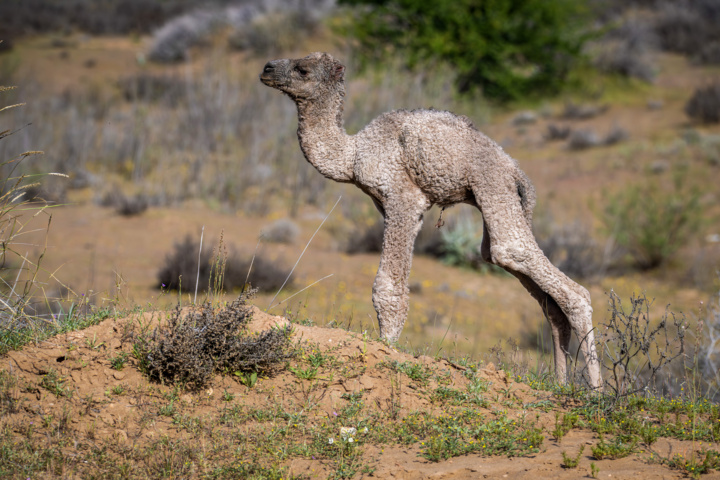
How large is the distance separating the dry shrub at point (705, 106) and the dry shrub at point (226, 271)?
48.6 feet

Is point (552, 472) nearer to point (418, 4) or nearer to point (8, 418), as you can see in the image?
point (8, 418)

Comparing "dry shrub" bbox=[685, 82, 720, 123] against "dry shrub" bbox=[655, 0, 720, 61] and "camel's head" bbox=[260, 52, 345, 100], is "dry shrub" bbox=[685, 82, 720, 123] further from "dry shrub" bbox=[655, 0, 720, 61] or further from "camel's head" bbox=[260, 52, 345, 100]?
"camel's head" bbox=[260, 52, 345, 100]

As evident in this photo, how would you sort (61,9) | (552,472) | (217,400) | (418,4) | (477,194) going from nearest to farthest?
(552,472)
(217,400)
(477,194)
(418,4)
(61,9)

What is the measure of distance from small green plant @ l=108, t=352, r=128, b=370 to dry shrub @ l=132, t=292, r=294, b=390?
96mm

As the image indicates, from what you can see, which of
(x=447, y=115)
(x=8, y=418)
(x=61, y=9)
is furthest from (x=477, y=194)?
(x=61, y=9)

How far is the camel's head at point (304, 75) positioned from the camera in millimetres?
Result: 5301

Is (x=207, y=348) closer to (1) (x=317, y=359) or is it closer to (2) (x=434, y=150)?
(1) (x=317, y=359)

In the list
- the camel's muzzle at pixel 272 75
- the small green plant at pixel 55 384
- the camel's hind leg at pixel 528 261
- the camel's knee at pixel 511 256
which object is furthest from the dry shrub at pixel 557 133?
the small green plant at pixel 55 384

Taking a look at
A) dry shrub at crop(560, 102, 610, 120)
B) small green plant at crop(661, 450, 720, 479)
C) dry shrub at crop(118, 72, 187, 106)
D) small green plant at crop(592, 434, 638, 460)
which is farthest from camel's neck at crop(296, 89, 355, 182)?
dry shrub at crop(560, 102, 610, 120)

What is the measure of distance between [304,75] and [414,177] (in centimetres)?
117

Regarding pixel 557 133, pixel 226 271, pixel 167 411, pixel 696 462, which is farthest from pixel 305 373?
pixel 557 133

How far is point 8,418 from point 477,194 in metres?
3.52

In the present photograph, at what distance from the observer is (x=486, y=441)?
14.0 ft

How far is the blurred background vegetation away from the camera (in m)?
12.3
